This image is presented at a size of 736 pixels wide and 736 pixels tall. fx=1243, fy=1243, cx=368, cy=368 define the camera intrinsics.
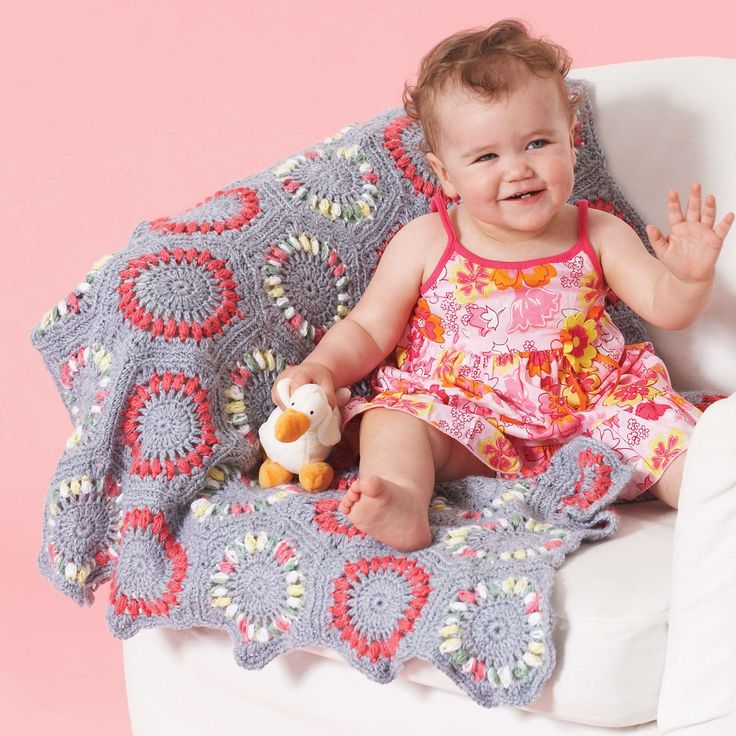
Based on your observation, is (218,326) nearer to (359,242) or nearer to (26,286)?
(359,242)

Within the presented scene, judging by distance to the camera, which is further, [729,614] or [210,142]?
[210,142]

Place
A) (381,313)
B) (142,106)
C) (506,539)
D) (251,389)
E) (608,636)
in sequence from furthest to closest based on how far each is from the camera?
(142,106), (381,313), (251,389), (506,539), (608,636)

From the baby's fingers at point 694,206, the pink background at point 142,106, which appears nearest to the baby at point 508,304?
the baby's fingers at point 694,206

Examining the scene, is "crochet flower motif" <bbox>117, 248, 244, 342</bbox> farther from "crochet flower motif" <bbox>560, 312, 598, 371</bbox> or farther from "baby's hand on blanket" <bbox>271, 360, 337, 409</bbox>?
"crochet flower motif" <bbox>560, 312, 598, 371</bbox>

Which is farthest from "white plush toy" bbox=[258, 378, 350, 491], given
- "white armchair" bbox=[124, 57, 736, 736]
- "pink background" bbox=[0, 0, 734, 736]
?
"pink background" bbox=[0, 0, 734, 736]

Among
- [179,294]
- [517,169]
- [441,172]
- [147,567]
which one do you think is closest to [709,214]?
[517,169]

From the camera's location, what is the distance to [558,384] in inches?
64.8

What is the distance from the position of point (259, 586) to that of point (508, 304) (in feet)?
1.73

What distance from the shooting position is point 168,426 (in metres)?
1.49

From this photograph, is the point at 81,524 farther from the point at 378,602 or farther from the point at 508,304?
the point at 508,304

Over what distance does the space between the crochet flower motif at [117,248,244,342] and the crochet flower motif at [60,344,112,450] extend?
8 centimetres

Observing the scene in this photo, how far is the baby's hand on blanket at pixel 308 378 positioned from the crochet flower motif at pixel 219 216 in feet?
0.70

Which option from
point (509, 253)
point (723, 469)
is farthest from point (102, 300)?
point (723, 469)

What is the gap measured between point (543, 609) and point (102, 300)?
687 mm
